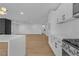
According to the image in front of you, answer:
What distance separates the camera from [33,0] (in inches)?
29.2

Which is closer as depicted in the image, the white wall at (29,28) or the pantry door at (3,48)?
the pantry door at (3,48)

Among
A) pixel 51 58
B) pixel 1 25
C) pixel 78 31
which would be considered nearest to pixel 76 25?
pixel 78 31

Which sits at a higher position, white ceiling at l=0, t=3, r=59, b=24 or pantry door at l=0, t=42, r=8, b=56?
white ceiling at l=0, t=3, r=59, b=24

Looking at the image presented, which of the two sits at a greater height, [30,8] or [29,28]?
[30,8]

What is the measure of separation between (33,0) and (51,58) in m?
0.33

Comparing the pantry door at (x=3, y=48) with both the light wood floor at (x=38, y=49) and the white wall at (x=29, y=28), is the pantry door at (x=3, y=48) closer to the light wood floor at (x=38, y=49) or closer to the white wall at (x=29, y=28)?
the light wood floor at (x=38, y=49)

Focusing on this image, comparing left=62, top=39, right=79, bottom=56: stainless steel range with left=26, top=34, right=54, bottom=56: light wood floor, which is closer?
left=62, top=39, right=79, bottom=56: stainless steel range

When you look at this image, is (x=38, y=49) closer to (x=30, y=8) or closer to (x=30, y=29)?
(x=30, y=8)

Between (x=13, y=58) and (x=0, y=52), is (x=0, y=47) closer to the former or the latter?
(x=0, y=52)

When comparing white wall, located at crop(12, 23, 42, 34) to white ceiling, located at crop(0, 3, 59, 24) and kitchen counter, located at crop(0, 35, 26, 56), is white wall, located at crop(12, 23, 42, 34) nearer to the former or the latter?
white ceiling, located at crop(0, 3, 59, 24)

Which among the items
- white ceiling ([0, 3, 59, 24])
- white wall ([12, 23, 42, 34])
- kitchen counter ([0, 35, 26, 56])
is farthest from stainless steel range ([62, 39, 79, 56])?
white wall ([12, 23, 42, 34])

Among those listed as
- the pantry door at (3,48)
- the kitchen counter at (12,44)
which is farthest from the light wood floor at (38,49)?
the pantry door at (3,48)

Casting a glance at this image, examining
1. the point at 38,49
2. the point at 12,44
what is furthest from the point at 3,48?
the point at 38,49

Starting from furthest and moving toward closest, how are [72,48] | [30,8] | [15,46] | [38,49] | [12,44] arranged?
[30,8], [38,49], [15,46], [12,44], [72,48]
